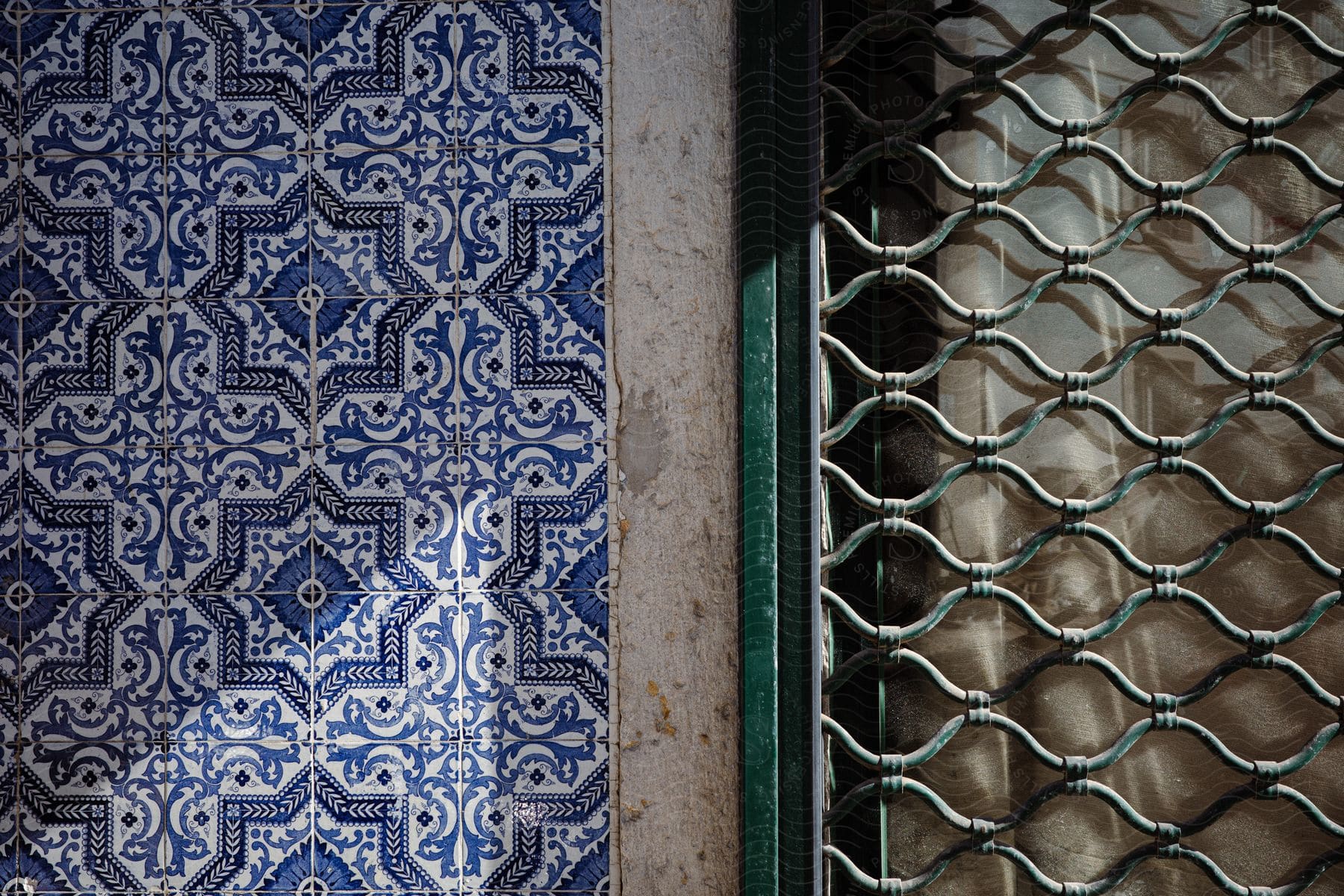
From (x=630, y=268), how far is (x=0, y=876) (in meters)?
1.15

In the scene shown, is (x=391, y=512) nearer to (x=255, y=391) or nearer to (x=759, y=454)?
(x=255, y=391)

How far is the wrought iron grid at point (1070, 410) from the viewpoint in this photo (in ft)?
3.74

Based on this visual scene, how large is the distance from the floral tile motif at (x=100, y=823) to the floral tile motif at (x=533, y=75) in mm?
938

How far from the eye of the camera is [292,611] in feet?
3.83

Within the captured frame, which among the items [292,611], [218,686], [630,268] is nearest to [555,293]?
[630,268]

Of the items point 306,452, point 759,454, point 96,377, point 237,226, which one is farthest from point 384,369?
point 759,454

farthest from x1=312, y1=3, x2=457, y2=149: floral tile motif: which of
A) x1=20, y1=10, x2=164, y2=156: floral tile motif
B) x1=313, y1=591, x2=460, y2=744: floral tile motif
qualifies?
x1=313, y1=591, x2=460, y2=744: floral tile motif

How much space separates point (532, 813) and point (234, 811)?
15.4 inches

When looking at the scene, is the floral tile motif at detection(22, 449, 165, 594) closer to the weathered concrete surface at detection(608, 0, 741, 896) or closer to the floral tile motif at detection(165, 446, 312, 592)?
the floral tile motif at detection(165, 446, 312, 592)

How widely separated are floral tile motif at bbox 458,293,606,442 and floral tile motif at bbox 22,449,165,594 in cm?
44

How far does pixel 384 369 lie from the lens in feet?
3.86

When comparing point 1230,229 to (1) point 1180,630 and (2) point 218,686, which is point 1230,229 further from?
(2) point 218,686

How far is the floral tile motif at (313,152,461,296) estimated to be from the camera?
1177 millimetres

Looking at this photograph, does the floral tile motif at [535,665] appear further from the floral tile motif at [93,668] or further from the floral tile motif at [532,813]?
the floral tile motif at [93,668]
